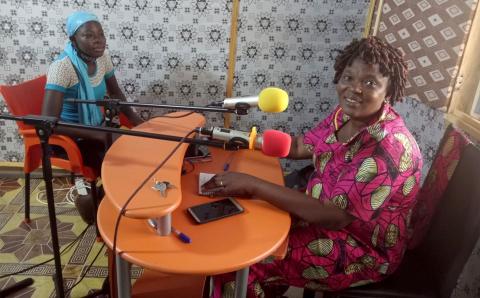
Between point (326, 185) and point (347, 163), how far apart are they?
0.12m

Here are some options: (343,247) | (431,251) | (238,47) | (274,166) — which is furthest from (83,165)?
(431,251)

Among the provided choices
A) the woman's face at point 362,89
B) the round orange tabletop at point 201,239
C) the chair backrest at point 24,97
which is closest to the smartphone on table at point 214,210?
the round orange tabletop at point 201,239

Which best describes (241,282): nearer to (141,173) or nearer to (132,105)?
(141,173)

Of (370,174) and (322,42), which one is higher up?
(322,42)

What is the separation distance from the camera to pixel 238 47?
2.78 metres

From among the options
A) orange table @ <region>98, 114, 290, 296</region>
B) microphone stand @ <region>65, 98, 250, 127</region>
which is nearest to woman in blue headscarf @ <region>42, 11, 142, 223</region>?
microphone stand @ <region>65, 98, 250, 127</region>

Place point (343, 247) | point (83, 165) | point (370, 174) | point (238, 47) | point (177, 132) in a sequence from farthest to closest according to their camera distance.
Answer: point (238, 47) → point (83, 165) → point (177, 132) → point (343, 247) → point (370, 174)

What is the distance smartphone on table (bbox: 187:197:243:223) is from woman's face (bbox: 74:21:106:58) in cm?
141

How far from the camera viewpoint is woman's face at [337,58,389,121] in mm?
1455

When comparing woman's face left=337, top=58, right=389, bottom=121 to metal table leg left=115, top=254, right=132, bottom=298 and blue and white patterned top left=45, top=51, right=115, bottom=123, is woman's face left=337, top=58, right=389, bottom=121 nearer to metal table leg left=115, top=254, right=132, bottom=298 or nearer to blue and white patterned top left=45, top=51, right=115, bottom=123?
metal table leg left=115, top=254, right=132, bottom=298

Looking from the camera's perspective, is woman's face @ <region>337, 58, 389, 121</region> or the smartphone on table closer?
the smartphone on table

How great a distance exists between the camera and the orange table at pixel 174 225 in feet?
3.69

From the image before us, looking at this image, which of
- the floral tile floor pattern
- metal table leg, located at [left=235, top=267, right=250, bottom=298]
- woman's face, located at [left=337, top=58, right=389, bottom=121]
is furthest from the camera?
the floral tile floor pattern

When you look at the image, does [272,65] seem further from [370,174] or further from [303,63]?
[370,174]
